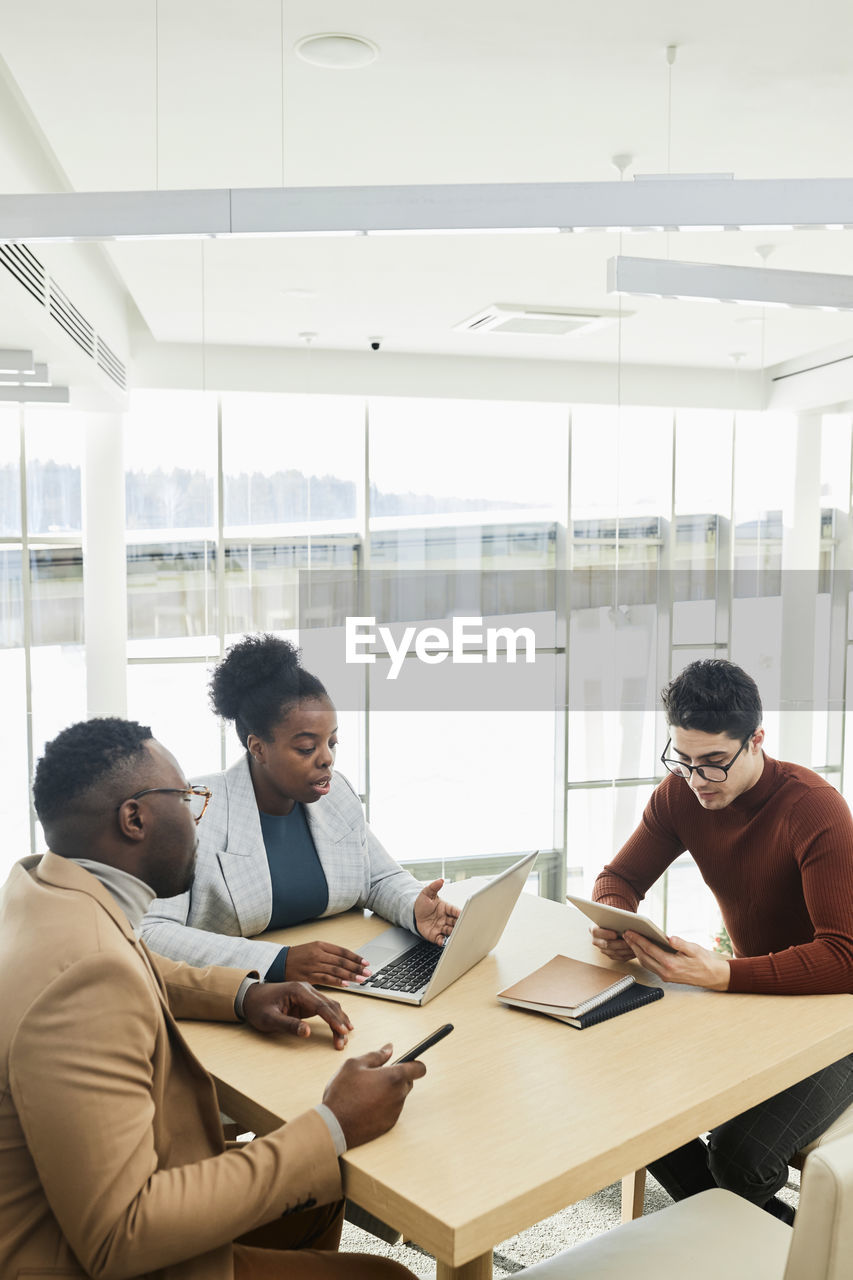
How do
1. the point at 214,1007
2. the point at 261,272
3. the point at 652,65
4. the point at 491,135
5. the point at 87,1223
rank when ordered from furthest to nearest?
the point at 261,272, the point at 491,135, the point at 652,65, the point at 214,1007, the point at 87,1223

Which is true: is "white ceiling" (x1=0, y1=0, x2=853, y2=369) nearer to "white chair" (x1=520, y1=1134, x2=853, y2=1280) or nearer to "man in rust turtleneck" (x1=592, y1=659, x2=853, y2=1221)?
"man in rust turtleneck" (x1=592, y1=659, x2=853, y2=1221)

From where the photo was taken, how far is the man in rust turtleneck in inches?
74.2

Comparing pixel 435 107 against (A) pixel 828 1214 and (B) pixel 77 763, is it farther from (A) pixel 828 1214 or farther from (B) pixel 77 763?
(A) pixel 828 1214

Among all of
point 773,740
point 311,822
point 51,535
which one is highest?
point 51,535

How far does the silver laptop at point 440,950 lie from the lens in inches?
70.9

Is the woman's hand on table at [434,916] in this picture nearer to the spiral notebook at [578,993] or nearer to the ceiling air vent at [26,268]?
the spiral notebook at [578,993]

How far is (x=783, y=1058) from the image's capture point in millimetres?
1611

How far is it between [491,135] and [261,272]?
132 centimetres

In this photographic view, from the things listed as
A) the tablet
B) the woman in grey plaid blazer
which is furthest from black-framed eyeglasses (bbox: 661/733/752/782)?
the woman in grey plaid blazer

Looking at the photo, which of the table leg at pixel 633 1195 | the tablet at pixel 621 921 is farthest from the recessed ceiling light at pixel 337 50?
the table leg at pixel 633 1195


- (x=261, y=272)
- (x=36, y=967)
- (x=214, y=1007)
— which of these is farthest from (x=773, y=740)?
(x=36, y=967)

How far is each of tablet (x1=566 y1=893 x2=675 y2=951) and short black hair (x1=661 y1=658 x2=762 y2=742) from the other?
0.45m

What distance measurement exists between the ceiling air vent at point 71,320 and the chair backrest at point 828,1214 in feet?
10.4

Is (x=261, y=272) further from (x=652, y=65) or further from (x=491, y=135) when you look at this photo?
(x=652, y=65)
